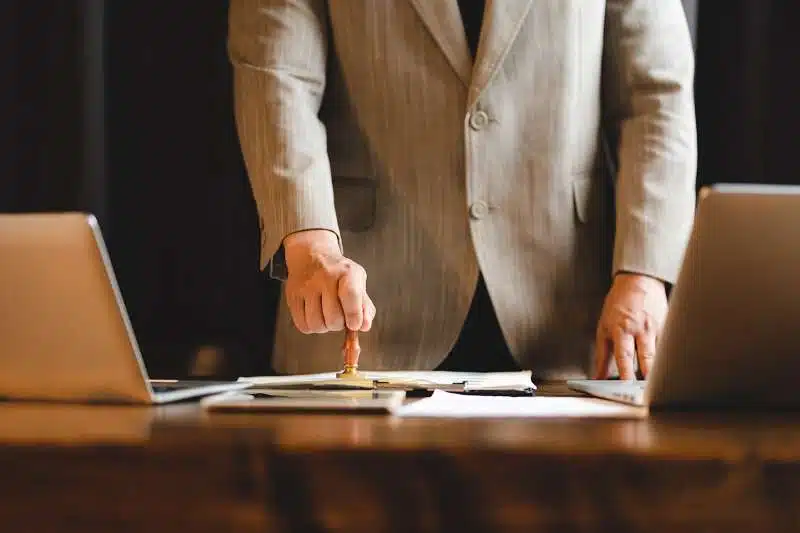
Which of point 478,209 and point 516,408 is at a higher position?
point 478,209

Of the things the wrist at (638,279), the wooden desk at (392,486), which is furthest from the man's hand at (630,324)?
the wooden desk at (392,486)

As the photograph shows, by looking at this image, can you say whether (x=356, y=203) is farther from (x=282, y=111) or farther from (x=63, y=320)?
(x=63, y=320)

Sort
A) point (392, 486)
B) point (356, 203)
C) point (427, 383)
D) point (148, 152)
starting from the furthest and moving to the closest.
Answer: point (148, 152) → point (356, 203) → point (427, 383) → point (392, 486)

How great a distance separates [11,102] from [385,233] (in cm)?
126

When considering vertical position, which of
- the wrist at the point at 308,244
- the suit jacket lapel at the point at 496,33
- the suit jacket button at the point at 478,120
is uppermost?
the suit jacket lapel at the point at 496,33

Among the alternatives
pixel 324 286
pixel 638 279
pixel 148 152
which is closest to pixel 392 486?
pixel 324 286

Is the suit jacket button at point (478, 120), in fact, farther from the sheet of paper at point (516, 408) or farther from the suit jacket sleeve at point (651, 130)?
the sheet of paper at point (516, 408)

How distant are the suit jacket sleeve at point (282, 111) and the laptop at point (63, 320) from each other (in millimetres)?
590

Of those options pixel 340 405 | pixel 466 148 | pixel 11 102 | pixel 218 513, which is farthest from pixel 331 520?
pixel 11 102

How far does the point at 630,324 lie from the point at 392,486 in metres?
0.91

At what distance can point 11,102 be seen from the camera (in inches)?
89.7

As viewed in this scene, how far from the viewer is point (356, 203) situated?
1.50m

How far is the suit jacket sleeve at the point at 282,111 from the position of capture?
133cm

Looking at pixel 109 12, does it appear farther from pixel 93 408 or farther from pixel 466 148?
pixel 93 408
